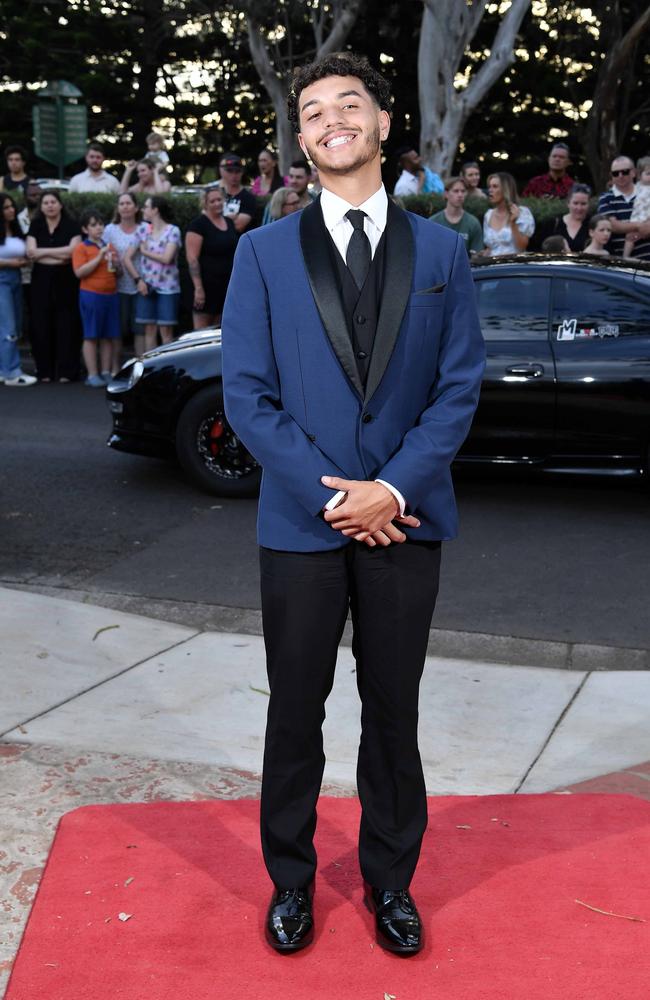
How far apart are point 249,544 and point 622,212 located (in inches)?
234

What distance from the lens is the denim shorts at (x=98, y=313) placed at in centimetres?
1306

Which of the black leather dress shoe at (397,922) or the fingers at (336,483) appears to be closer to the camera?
the fingers at (336,483)

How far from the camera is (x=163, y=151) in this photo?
54.5 ft

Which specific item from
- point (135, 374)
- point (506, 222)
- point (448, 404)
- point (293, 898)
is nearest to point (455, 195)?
point (506, 222)

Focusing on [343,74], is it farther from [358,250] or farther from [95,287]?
[95,287]

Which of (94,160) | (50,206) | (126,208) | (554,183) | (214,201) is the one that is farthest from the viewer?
(94,160)

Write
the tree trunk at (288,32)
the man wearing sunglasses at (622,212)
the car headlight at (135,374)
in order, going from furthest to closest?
the tree trunk at (288,32) → the man wearing sunglasses at (622,212) → the car headlight at (135,374)

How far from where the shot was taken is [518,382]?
8.05 metres

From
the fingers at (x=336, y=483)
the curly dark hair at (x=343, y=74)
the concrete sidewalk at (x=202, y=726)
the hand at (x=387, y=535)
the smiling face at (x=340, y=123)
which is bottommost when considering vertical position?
the concrete sidewalk at (x=202, y=726)

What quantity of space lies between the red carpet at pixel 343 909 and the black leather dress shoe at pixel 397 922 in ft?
0.11

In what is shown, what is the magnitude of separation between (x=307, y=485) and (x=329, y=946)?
118cm

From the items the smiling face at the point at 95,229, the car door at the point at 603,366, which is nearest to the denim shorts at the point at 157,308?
the smiling face at the point at 95,229

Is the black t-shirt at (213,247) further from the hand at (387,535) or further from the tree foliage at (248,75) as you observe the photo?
the tree foliage at (248,75)

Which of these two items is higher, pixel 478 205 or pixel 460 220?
pixel 460 220
